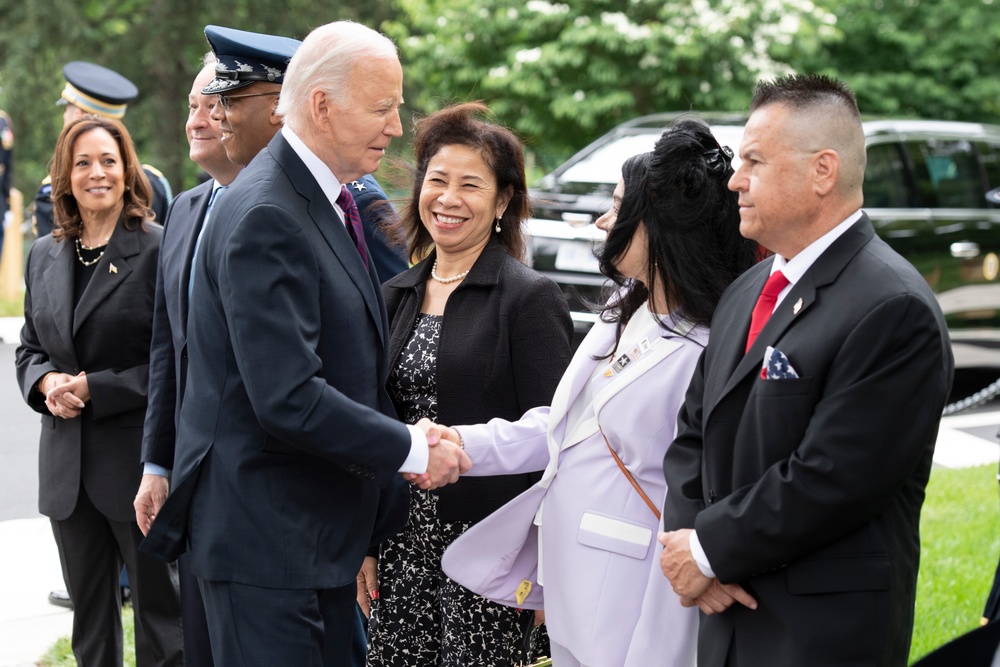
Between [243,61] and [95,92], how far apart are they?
A: 13.6 feet

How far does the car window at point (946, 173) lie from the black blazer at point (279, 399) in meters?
7.71

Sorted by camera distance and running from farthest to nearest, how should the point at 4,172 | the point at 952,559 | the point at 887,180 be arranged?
the point at 4,172 < the point at 887,180 < the point at 952,559

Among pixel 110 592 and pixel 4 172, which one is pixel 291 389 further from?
pixel 4 172

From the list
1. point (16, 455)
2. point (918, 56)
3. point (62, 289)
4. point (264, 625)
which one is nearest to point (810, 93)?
point (264, 625)

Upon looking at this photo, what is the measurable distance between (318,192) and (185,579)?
137cm

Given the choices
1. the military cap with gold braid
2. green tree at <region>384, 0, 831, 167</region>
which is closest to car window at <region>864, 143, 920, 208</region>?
green tree at <region>384, 0, 831, 167</region>

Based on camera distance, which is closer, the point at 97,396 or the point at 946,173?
the point at 97,396

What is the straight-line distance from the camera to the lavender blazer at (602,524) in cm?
309

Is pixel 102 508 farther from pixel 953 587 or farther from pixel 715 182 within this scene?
pixel 953 587

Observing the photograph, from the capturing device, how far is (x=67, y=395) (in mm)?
4449

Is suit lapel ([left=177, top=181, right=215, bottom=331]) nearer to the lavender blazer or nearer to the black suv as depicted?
the lavender blazer

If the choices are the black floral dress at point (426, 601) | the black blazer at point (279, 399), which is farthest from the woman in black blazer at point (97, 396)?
the black blazer at point (279, 399)

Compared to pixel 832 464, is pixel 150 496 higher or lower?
lower

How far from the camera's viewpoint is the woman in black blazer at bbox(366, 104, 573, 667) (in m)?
3.71
